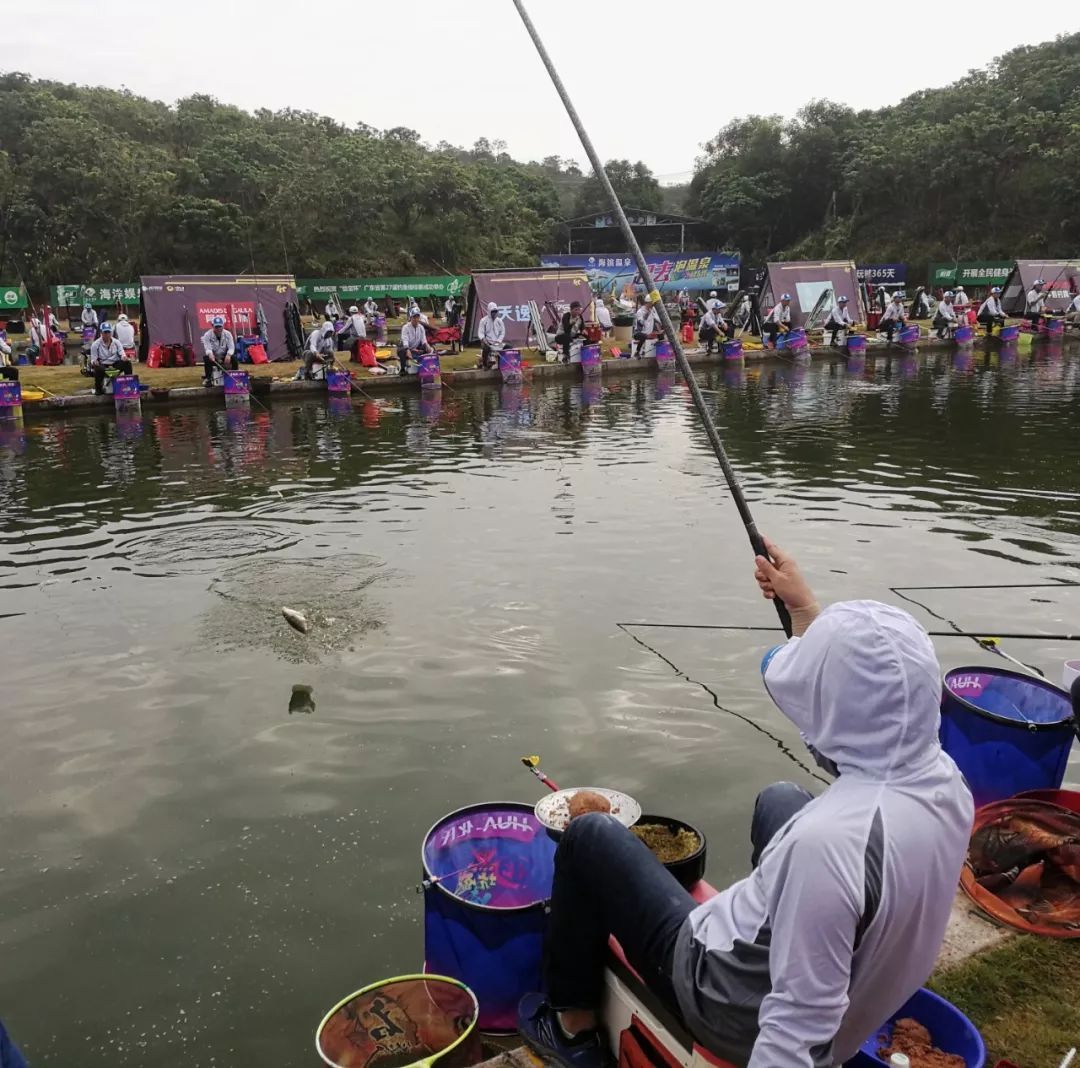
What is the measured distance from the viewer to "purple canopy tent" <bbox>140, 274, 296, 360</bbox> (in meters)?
21.5

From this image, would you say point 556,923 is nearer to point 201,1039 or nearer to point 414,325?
point 201,1039

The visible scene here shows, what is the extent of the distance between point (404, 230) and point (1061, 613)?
1728 inches

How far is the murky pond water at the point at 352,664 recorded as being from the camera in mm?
3338

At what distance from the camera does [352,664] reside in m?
5.68

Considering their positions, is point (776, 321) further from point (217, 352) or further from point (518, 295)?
point (217, 352)

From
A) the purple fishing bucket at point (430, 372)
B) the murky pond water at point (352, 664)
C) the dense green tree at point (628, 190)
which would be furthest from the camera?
the dense green tree at point (628, 190)

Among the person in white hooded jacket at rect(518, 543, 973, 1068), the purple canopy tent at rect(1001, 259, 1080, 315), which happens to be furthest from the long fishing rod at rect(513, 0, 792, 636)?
the purple canopy tent at rect(1001, 259, 1080, 315)

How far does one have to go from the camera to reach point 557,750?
15.3 ft

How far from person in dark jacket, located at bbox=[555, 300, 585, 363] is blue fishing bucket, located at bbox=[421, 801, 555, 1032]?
19.9m

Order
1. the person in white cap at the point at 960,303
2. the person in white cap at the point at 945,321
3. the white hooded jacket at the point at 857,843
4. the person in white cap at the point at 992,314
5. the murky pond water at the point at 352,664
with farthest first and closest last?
the person in white cap at the point at 960,303
the person in white cap at the point at 992,314
the person in white cap at the point at 945,321
the murky pond water at the point at 352,664
the white hooded jacket at the point at 857,843

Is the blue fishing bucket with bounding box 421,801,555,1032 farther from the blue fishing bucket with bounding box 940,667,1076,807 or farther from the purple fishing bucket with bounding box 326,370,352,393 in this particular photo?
the purple fishing bucket with bounding box 326,370,352,393

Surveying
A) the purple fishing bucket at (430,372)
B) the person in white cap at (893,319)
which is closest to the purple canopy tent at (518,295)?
the purple fishing bucket at (430,372)

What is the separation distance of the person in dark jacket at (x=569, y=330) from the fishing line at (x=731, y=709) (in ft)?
55.2

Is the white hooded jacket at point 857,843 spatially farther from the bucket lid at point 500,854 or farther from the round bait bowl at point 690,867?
the bucket lid at point 500,854
